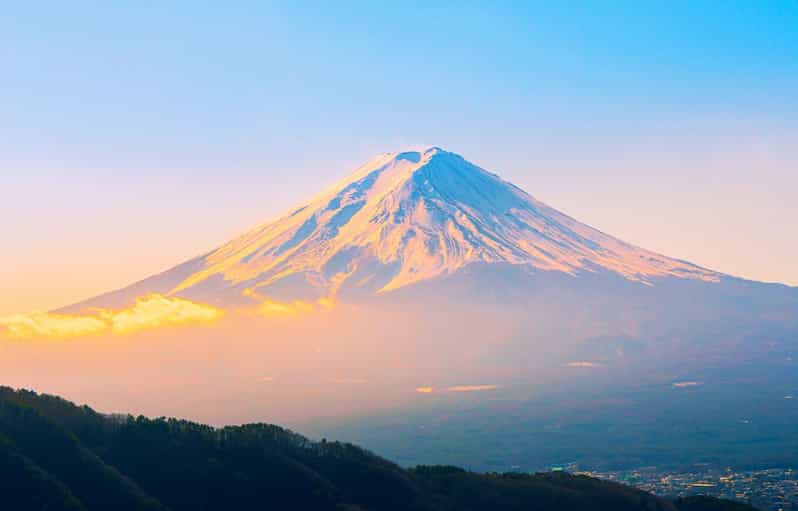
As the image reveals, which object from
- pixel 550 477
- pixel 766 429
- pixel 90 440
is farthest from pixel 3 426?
pixel 766 429

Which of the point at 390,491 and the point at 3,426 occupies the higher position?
the point at 3,426

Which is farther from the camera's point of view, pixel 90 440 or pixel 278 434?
pixel 278 434

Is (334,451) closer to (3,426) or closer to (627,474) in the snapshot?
(3,426)

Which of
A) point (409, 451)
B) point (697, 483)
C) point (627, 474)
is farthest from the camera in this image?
point (409, 451)

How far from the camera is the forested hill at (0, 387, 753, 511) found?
252ft

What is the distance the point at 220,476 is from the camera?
275 ft

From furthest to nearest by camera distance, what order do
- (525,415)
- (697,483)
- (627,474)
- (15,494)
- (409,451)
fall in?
(525,415) < (409,451) < (627,474) < (697,483) < (15,494)

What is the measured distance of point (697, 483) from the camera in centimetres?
12581

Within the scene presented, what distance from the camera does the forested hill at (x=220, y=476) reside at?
252 ft

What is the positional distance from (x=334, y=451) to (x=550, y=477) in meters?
19.8

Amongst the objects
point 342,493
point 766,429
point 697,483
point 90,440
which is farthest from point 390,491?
point 766,429

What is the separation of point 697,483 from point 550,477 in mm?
37468

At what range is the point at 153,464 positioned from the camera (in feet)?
279

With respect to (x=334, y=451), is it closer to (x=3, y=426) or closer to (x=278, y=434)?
(x=278, y=434)
